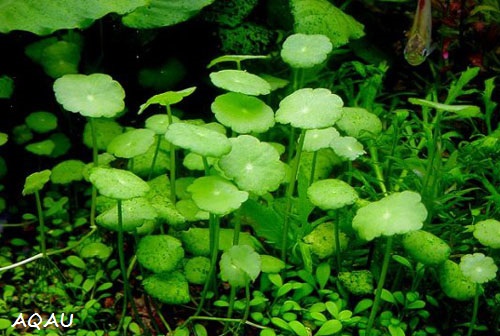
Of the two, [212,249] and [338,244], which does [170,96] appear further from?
[338,244]

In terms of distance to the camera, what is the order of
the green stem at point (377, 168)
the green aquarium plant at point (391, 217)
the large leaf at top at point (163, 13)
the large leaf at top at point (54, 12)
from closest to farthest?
the green aquarium plant at point (391, 217)
the large leaf at top at point (54, 12)
the green stem at point (377, 168)
the large leaf at top at point (163, 13)

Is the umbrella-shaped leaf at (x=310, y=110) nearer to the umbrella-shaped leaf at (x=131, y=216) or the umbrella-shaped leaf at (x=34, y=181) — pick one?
the umbrella-shaped leaf at (x=131, y=216)

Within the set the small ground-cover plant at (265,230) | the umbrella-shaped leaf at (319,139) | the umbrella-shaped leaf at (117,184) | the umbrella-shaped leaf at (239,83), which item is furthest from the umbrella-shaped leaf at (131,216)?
the umbrella-shaped leaf at (319,139)

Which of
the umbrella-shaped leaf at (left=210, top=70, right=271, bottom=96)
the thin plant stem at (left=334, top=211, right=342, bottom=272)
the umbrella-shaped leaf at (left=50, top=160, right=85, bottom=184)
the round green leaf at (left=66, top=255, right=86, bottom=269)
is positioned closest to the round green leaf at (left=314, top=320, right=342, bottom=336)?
the thin plant stem at (left=334, top=211, right=342, bottom=272)

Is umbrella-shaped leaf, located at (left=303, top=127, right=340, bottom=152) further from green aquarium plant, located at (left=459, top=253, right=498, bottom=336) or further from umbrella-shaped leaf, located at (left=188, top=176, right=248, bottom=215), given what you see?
green aquarium plant, located at (left=459, top=253, right=498, bottom=336)

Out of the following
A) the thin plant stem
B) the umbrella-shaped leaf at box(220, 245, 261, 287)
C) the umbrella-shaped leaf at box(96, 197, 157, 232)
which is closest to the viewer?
the umbrella-shaped leaf at box(220, 245, 261, 287)

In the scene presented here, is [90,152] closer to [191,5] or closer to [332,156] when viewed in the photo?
[191,5]
